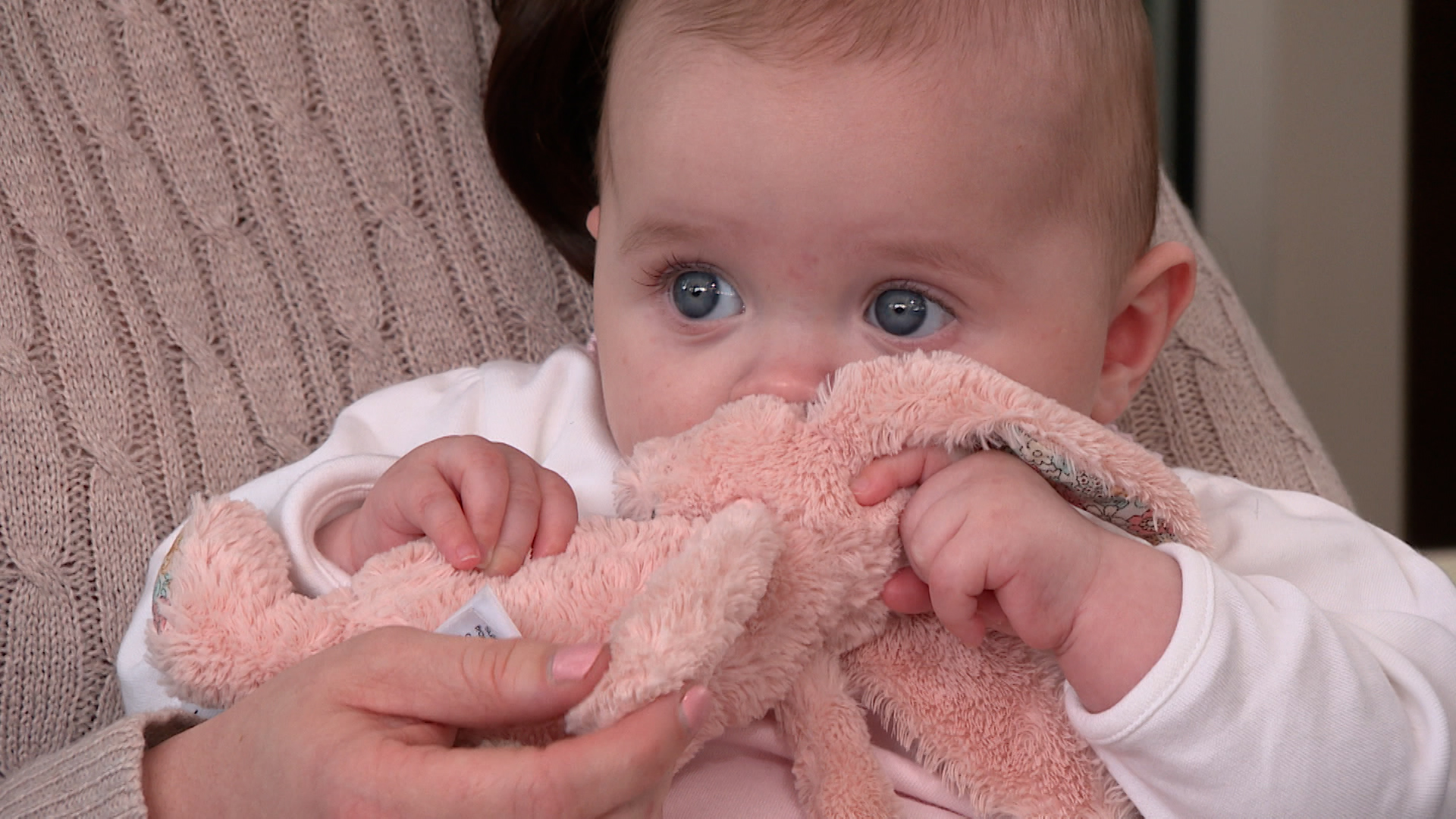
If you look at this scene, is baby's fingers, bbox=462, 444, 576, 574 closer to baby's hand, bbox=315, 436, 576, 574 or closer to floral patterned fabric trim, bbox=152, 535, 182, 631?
baby's hand, bbox=315, 436, 576, 574

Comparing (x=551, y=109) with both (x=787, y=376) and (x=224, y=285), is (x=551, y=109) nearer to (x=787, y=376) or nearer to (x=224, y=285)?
(x=224, y=285)

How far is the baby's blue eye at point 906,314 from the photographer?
96cm

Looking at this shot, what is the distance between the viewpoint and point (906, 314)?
0.96m

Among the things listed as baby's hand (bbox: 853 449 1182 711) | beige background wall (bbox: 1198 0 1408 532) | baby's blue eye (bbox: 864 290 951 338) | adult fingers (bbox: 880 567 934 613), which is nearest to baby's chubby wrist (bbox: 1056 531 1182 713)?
baby's hand (bbox: 853 449 1182 711)

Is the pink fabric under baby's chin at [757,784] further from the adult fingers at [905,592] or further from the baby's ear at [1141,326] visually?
the baby's ear at [1141,326]

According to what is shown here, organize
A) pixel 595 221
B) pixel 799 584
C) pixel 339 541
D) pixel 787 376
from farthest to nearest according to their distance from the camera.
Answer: pixel 595 221, pixel 339 541, pixel 787 376, pixel 799 584

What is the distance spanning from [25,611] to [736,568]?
752 mm

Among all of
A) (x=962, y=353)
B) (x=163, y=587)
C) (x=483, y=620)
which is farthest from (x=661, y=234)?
(x=163, y=587)

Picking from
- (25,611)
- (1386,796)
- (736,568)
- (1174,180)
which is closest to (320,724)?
(736,568)

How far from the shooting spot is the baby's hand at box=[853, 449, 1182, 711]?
0.85 meters

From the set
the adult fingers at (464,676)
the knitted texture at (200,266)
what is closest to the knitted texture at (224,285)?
the knitted texture at (200,266)

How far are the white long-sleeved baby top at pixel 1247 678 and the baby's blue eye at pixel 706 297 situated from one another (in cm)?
21

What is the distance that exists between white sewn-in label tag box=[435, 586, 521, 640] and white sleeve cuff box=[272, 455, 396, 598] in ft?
0.74

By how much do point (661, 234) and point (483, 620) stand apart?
0.38 m
